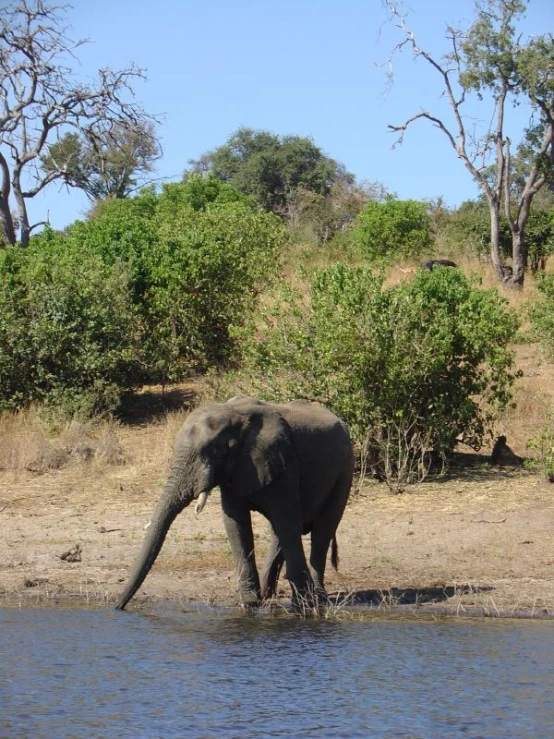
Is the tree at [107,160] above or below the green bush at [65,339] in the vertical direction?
above

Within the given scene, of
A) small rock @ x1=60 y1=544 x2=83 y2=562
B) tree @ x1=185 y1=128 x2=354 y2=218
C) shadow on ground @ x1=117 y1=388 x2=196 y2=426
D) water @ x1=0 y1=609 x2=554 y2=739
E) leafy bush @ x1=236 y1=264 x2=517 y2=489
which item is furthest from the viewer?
tree @ x1=185 y1=128 x2=354 y2=218

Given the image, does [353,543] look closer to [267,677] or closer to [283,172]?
[267,677]

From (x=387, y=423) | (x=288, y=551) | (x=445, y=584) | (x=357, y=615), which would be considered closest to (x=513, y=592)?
(x=445, y=584)

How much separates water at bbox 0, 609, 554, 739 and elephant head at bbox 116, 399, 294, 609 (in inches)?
24.3

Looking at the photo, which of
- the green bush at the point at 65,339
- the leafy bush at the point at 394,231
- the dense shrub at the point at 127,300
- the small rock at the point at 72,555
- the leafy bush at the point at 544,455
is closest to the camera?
the small rock at the point at 72,555

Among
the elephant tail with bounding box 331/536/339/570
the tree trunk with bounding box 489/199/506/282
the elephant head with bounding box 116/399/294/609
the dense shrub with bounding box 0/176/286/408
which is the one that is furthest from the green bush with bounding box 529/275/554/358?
the elephant head with bounding box 116/399/294/609

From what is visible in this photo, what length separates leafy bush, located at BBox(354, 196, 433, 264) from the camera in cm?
2848

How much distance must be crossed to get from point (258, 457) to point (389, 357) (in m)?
4.94

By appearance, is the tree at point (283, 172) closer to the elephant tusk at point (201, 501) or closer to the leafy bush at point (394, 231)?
the leafy bush at point (394, 231)

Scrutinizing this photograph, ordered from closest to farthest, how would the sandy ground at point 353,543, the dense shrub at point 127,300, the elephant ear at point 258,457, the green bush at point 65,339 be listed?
the elephant ear at point 258,457 → the sandy ground at point 353,543 → the green bush at point 65,339 → the dense shrub at point 127,300

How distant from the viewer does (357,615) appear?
30.3ft

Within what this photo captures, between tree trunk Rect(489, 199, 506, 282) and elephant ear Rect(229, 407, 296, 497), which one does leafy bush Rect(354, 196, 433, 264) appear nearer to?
tree trunk Rect(489, 199, 506, 282)

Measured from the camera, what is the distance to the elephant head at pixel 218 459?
8625 millimetres

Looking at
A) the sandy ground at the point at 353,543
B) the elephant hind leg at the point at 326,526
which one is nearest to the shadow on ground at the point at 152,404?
the sandy ground at the point at 353,543
